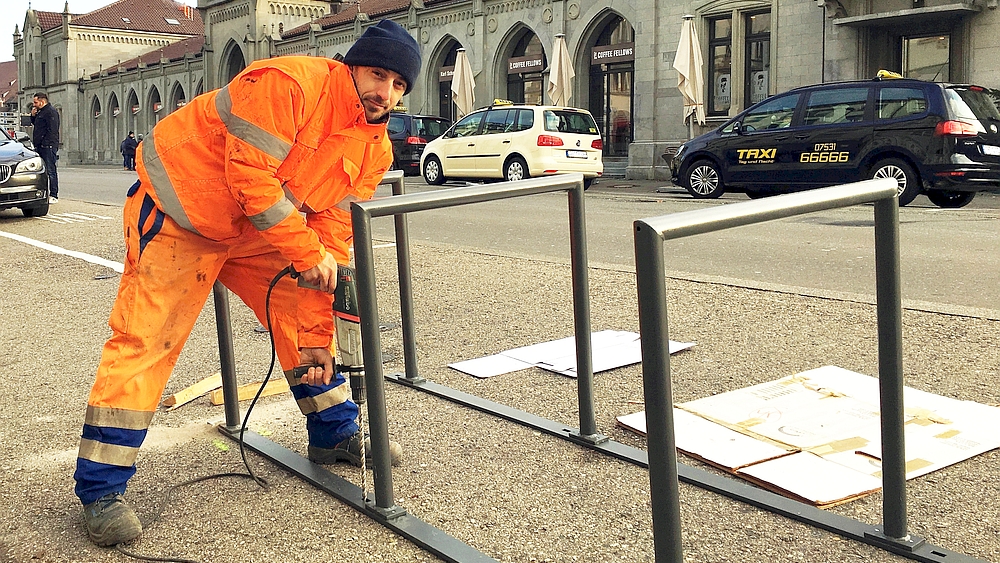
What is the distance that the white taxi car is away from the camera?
834 inches

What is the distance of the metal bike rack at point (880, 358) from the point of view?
2250 mm

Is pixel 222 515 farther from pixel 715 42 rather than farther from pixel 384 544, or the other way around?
pixel 715 42

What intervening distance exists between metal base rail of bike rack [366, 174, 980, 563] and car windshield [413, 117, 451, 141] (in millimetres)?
24239

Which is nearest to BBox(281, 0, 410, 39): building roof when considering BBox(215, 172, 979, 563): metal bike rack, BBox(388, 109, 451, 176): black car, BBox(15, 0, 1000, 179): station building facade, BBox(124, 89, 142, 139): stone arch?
BBox(15, 0, 1000, 179): station building facade

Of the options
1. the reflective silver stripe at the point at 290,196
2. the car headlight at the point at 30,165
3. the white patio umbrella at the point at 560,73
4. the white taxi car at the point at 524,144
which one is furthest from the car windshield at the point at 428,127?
the reflective silver stripe at the point at 290,196

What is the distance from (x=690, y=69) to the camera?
25672 mm

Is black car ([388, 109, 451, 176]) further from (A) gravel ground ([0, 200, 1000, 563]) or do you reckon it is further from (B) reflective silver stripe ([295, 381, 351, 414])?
(B) reflective silver stripe ([295, 381, 351, 414])

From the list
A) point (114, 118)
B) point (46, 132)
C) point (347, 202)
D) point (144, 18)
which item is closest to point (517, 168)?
point (46, 132)

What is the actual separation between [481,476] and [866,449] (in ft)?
4.31

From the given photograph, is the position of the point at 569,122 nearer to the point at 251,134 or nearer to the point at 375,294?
the point at 375,294

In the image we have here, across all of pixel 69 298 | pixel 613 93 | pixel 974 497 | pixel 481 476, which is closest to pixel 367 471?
pixel 481 476

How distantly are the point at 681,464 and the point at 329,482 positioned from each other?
1165 millimetres

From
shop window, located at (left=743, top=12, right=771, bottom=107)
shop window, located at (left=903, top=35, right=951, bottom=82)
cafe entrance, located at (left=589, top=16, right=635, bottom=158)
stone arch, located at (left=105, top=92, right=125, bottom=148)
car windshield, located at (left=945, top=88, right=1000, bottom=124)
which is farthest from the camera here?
stone arch, located at (left=105, top=92, right=125, bottom=148)

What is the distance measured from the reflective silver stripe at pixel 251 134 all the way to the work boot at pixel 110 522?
3.61 feet
